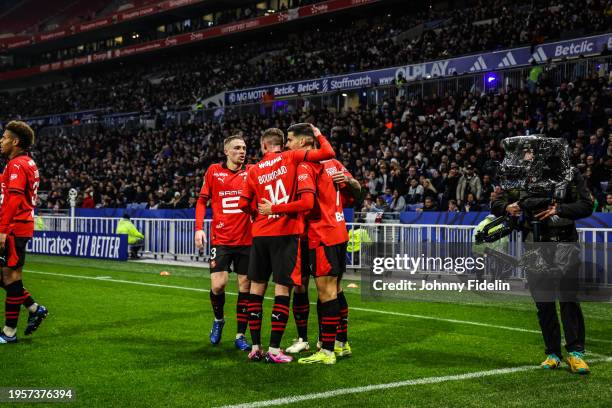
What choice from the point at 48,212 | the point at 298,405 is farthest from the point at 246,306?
the point at 48,212

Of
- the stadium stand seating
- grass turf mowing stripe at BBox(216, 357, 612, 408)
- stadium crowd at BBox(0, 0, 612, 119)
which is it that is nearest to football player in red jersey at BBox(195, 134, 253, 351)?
grass turf mowing stripe at BBox(216, 357, 612, 408)

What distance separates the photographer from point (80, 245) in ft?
69.1

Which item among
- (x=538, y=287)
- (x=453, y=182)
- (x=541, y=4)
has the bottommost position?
(x=538, y=287)

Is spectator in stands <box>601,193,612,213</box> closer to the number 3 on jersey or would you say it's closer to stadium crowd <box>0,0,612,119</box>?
the number 3 on jersey

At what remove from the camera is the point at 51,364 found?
6.43 m

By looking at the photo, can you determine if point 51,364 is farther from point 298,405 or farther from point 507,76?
point 507,76

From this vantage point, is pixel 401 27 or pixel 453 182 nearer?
pixel 453 182

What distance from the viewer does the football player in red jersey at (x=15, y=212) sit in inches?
289

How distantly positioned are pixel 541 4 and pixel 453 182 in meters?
14.9

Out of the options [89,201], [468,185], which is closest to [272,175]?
[468,185]

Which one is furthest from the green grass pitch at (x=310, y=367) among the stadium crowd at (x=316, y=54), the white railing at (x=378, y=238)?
the stadium crowd at (x=316, y=54)

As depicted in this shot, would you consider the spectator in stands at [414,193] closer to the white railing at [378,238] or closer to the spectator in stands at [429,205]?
the spectator in stands at [429,205]

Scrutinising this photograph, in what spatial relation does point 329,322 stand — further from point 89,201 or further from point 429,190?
point 89,201

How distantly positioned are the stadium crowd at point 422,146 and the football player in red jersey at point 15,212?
25.8 feet
